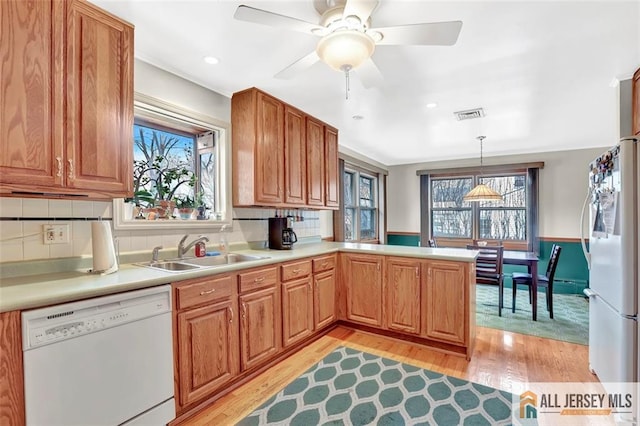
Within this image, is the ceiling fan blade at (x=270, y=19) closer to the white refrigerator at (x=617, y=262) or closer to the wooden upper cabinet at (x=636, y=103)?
the white refrigerator at (x=617, y=262)

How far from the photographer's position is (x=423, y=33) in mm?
1525

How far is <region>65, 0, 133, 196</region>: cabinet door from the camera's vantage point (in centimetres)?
161

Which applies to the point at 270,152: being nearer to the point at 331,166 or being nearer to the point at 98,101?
the point at 331,166

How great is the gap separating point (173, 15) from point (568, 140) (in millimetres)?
5377

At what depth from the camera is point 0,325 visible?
1.21 metres

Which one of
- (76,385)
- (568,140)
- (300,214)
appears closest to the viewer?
(76,385)

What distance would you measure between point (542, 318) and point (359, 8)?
398 cm

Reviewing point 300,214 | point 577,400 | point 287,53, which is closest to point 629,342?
point 577,400

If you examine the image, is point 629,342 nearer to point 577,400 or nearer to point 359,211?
point 577,400

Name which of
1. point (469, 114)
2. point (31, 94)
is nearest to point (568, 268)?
point (469, 114)

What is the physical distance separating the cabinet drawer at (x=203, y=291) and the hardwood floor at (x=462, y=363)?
697 mm

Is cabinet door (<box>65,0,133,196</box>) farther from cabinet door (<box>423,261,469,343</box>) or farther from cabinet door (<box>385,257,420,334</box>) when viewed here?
cabinet door (<box>423,261,469,343</box>)

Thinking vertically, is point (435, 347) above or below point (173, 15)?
below

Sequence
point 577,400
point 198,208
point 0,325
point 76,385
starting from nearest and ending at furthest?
point 0,325 < point 76,385 < point 577,400 < point 198,208
